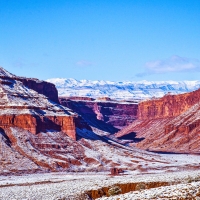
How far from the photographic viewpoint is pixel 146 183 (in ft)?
214

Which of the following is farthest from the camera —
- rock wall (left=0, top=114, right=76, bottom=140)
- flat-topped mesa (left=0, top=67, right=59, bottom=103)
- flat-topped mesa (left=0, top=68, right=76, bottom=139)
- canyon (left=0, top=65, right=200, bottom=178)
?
flat-topped mesa (left=0, top=67, right=59, bottom=103)

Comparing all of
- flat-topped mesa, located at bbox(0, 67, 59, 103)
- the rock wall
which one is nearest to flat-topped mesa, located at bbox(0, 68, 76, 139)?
the rock wall

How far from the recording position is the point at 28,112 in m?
127

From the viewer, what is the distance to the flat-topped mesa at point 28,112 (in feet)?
411

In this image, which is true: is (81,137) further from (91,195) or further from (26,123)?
(91,195)

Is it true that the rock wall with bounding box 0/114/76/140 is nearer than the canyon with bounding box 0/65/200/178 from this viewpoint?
No

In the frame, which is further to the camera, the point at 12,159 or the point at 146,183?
the point at 12,159

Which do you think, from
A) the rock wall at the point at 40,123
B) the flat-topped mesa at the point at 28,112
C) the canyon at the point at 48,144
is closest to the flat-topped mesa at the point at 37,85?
the flat-topped mesa at the point at 28,112

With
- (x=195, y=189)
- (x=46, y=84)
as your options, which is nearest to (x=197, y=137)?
(x=46, y=84)

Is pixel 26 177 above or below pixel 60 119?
below

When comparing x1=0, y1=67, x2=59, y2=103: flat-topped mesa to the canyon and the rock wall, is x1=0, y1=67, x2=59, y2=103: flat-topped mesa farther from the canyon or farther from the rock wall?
the rock wall

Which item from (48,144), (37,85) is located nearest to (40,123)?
(48,144)

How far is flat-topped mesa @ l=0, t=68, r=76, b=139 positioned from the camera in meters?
125

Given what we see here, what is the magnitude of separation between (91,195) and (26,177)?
37229 mm
